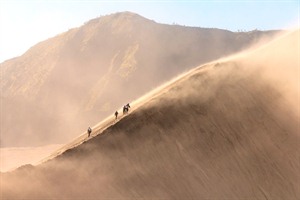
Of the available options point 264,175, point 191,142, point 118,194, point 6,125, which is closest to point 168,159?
point 191,142

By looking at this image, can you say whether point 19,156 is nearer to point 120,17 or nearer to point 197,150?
point 197,150

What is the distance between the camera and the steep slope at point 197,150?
17.8m

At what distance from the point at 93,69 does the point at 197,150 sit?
5626 cm

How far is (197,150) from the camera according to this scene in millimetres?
20672

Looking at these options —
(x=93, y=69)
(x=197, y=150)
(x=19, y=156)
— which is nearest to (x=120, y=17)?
(x=93, y=69)

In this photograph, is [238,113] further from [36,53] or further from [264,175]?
[36,53]

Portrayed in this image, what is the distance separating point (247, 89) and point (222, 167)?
5.99 meters

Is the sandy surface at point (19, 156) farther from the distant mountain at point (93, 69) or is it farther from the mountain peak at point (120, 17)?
the mountain peak at point (120, 17)

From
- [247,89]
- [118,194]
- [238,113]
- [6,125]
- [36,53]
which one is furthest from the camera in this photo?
[36,53]

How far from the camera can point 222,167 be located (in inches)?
804

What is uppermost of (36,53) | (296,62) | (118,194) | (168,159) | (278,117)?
(36,53)

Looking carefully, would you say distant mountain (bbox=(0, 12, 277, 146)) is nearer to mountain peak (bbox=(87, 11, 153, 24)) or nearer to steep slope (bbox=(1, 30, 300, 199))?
mountain peak (bbox=(87, 11, 153, 24))

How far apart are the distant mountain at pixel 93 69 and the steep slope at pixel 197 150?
37825 millimetres

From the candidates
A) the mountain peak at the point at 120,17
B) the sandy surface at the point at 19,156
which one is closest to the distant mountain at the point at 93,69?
the mountain peak at the point at 120,17
